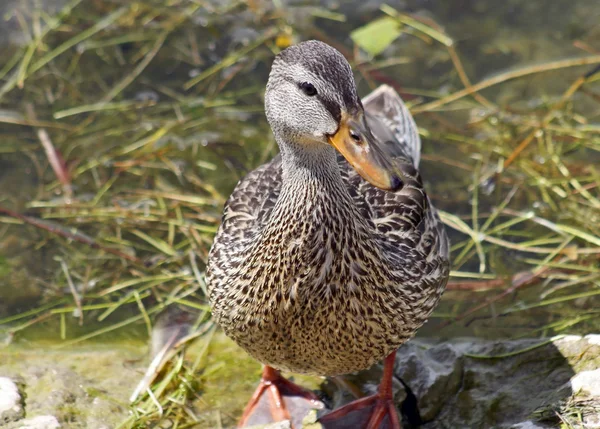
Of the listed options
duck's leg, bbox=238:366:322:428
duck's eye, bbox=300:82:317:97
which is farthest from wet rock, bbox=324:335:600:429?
duck's eye, bbox=300:82:317:97

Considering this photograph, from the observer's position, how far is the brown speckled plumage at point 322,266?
308 centimetres

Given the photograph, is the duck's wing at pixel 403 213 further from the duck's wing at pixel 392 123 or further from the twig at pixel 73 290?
the twig at pixel 73 290

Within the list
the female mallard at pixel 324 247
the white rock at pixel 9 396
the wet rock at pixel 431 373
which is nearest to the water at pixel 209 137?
the wet rock at pixel 431 373

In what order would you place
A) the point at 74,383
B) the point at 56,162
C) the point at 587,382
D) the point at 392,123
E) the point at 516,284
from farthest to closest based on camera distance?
the point at 56,162
the point at 392,123
the point at 516,284
the point at 74,383
the point at 587,382

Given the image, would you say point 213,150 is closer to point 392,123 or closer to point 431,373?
point 392,123

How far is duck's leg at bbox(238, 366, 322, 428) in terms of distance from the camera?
3.90m

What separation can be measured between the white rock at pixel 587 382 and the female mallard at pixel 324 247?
2.17ft

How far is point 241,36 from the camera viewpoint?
20.9ft

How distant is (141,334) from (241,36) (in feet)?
9.25

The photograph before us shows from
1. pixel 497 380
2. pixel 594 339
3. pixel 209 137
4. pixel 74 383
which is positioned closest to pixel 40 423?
pixel 74 383

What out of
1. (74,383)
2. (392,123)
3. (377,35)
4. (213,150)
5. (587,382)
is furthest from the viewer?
(377,35)

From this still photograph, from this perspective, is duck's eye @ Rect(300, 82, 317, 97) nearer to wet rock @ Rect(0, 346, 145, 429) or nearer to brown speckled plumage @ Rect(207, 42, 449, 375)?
brown speckled plumage @ Rect(207, 42, 449, 375)

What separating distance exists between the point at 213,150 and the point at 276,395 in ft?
6.94

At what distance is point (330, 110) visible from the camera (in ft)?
9.27
